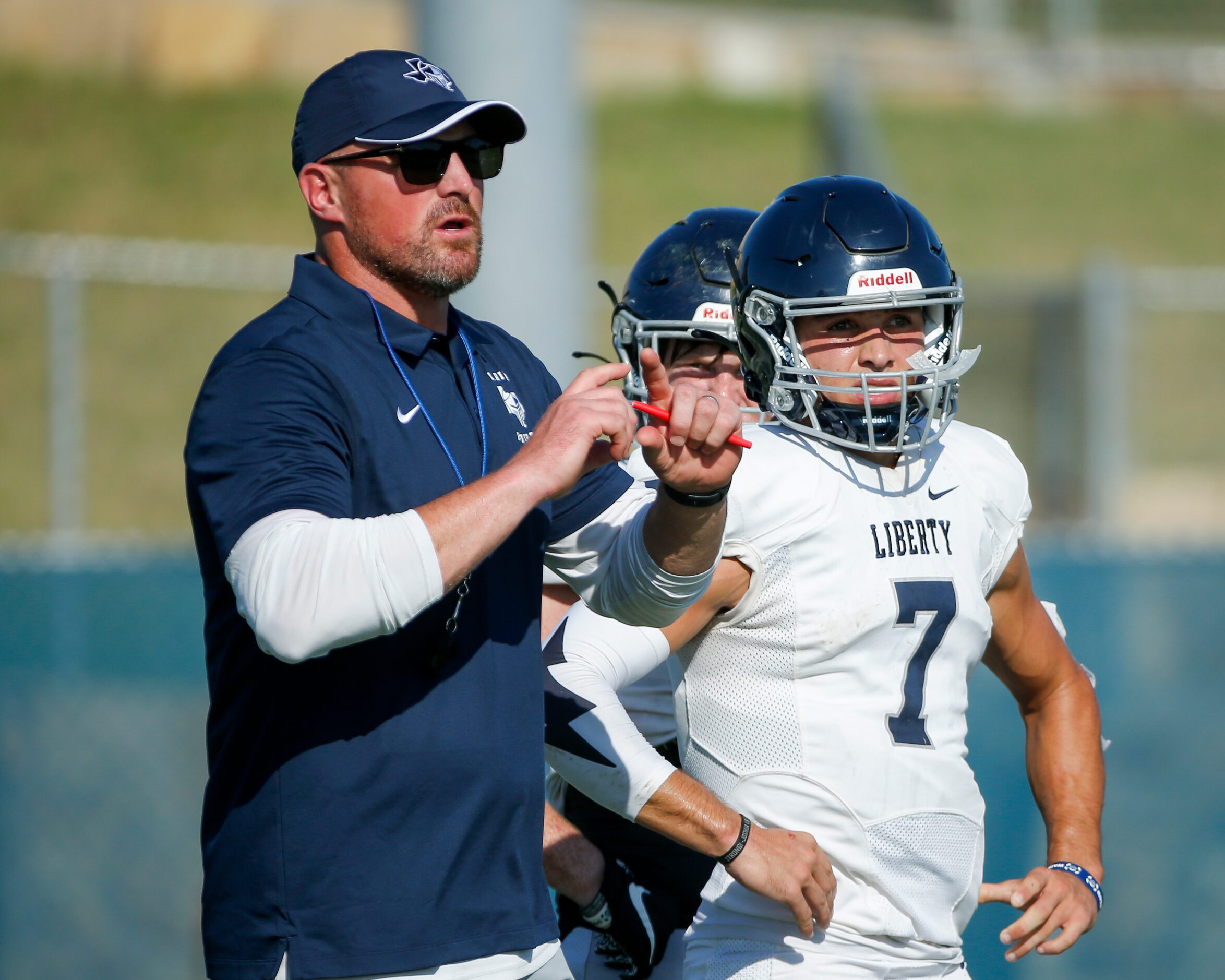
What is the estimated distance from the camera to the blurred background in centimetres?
486

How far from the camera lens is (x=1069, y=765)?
318cm

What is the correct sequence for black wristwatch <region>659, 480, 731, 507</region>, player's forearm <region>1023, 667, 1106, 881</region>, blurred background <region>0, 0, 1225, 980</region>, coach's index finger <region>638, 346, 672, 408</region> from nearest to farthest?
1. coach's index finger <region>638, 346, 672, 408</region>
2. black wristwatch <region>659, 480, 731, 507</region>
3. player's forearm <region>1023, 667, 1106, 881</region>
4. blurred background <region>0, 0, 1225, 980</region>

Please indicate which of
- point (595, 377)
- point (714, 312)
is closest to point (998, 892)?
point (595, 377)

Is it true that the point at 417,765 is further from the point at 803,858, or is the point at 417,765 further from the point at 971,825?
the point at 971,825

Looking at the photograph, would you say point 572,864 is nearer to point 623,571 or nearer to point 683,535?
point 623,571

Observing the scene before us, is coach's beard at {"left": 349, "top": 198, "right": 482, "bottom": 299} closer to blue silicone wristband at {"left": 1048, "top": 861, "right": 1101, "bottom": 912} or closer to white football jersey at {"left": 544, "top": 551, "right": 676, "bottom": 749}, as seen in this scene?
white football jersey at {"left": 544, "top": 551, "right": 676, "bottom": 749}

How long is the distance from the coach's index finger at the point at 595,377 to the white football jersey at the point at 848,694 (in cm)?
50

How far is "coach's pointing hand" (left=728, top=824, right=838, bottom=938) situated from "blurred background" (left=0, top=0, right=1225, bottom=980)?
242 cm

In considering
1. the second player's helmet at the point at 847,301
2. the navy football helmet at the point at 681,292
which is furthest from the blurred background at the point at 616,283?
the second player's helmet at the point at 847,301

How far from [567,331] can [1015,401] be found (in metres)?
6.82

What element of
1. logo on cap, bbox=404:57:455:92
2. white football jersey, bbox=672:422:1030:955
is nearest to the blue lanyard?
logo on cap, bbox=404:57:455:92

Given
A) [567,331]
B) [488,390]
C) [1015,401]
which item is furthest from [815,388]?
[1015,401]

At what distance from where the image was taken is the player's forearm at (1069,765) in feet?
10.2

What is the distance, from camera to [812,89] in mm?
17078
